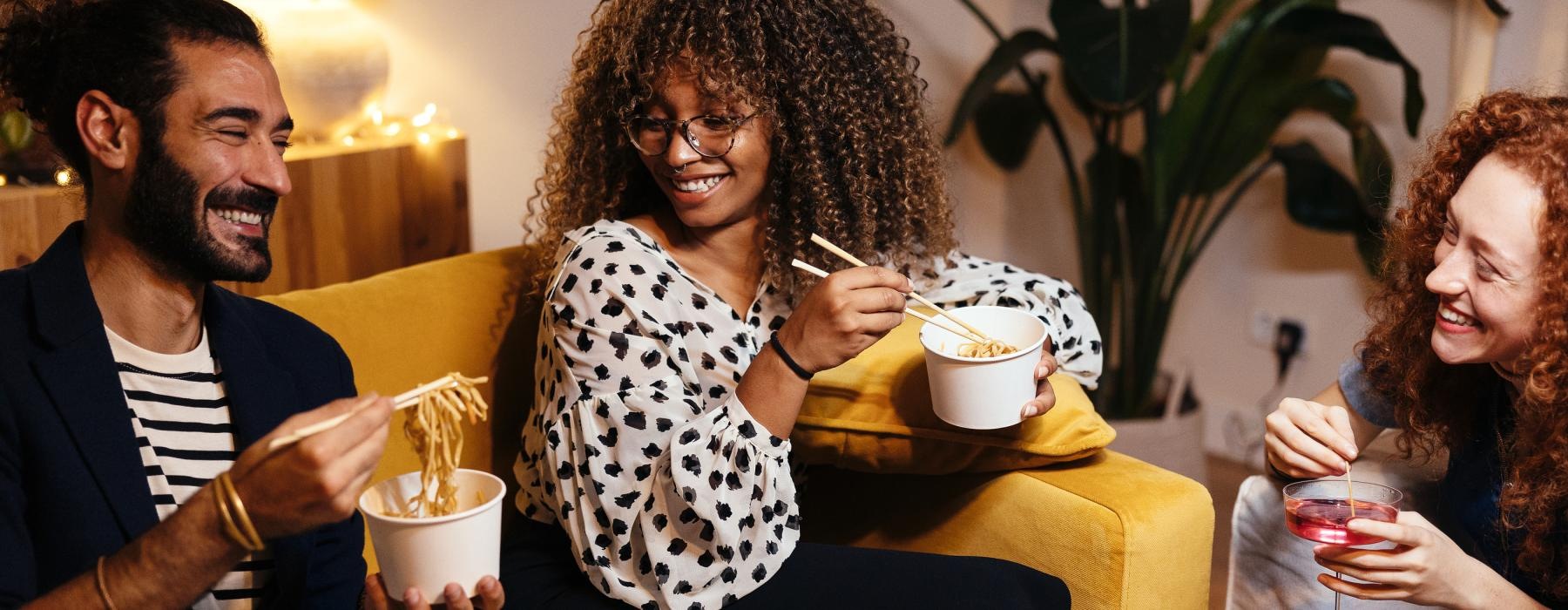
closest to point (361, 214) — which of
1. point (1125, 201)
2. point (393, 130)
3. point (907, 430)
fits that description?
point (393, 130)

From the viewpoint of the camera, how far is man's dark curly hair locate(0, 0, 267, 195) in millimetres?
1186

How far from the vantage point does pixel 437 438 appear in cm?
111

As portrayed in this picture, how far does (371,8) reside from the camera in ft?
7.95

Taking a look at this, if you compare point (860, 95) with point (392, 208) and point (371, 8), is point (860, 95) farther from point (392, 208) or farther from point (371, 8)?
point (371, 8)

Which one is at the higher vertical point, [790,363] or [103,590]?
[790,363]

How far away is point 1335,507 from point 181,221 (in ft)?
3.77

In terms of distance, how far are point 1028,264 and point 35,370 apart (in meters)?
3.07

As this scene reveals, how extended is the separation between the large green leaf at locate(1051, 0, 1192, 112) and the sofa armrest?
1.17 m

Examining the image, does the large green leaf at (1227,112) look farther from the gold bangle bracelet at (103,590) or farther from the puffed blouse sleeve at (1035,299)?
the gold bangle bracelet at (103,590)

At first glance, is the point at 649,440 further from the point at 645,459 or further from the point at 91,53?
the point at 91,53

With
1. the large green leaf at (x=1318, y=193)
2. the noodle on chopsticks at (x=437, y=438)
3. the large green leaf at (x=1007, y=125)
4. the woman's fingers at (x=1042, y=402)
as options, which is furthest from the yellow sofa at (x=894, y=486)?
the large green leaf at (x=1007, y=125)

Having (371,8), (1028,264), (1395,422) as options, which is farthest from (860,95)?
(1028,264)

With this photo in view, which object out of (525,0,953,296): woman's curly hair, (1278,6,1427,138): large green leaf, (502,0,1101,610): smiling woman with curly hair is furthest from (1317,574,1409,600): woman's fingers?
(1278,6,1427,138): large green leaf

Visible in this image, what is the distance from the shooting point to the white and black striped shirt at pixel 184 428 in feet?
4.00
